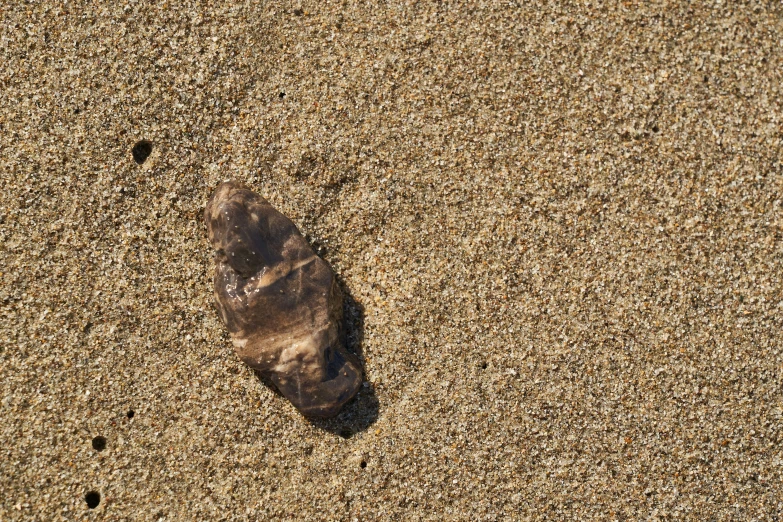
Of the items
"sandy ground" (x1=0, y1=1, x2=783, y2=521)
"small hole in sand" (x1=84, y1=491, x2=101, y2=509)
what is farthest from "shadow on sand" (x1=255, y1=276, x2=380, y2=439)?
"small hole in sand" (x1=84, y1=491, x2=101, y2=509)

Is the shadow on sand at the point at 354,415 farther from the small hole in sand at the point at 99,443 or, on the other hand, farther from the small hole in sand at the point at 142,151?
the small hole in sand at the point at 142,151

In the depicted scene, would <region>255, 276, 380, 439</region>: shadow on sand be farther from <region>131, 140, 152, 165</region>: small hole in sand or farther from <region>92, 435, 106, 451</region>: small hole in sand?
<region>131, 140, 152, 165</region>: small hole in sand

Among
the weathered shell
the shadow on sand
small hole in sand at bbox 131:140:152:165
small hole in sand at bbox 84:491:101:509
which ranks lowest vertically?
small hole in sand at bbox 84:491:101:509

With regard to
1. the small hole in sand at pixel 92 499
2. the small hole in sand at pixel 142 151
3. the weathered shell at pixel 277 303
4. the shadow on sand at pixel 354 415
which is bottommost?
the small hole in sand at pixel 92 499

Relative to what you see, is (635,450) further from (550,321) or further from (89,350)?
→ (89,350)

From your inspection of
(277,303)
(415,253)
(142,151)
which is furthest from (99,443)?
(415,253)

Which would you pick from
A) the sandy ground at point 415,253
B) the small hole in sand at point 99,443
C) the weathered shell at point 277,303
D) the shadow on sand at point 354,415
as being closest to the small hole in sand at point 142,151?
the sandy ground at point 415,253
